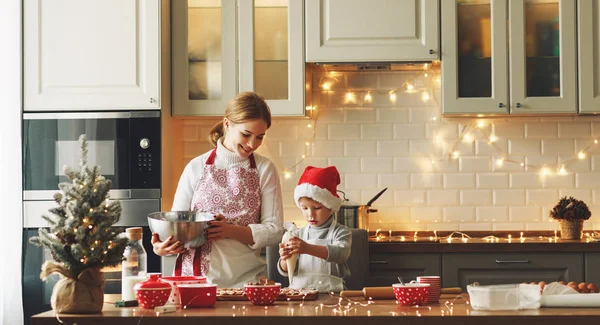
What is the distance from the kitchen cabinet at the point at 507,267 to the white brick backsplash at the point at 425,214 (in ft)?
1.91

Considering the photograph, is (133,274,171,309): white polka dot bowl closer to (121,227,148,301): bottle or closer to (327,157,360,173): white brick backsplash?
(121,227,148,301): bottle

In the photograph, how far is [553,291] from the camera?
2.28 meters

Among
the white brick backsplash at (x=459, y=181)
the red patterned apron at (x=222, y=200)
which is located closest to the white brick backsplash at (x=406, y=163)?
the white brick backsplash at (x=459, y=181)

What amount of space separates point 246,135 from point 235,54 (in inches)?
50.2

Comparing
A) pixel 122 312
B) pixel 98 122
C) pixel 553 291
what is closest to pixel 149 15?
pixel 98 122

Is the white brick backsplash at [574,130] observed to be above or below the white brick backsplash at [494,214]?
above

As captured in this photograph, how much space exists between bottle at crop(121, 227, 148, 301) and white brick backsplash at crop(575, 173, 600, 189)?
292 centimetres

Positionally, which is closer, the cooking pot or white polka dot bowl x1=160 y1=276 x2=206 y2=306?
white polka dot bowl x1=160 y1=276 x2=206 y2=306

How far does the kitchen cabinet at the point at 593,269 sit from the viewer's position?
4.04 m

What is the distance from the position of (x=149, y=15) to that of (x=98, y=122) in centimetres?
60

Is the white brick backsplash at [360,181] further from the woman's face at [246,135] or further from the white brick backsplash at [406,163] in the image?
the woman's face at [246,135]

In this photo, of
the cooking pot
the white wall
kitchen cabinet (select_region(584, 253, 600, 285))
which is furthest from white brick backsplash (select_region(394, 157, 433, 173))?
kitchen cabinet (select_region(584, 253, 600, 285))

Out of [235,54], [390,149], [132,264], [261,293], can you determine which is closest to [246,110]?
[132,264]

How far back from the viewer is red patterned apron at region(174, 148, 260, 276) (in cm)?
314
